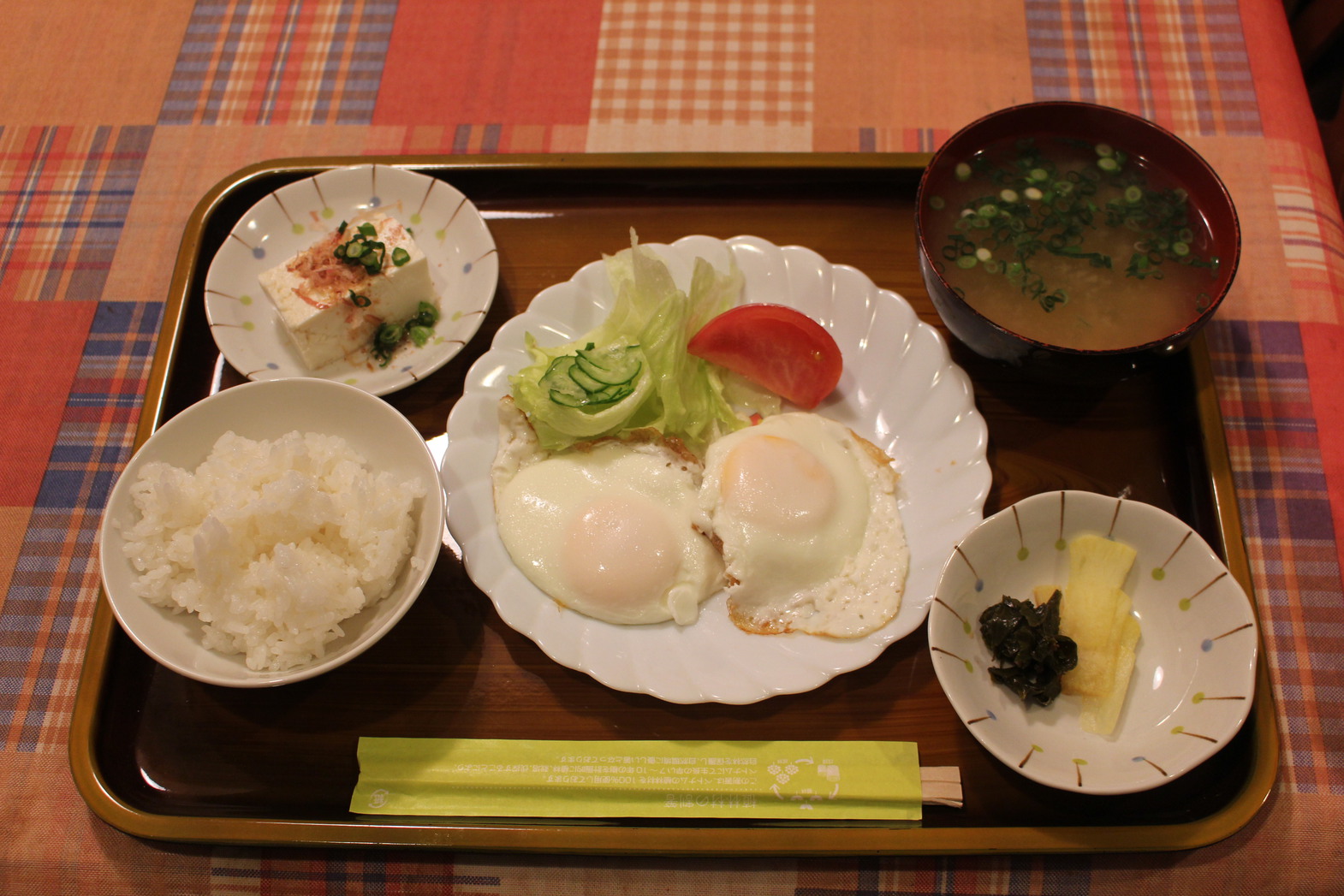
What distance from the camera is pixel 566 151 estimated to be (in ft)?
8.98

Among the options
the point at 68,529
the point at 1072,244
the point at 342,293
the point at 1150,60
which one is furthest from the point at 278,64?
the point at 1150,60

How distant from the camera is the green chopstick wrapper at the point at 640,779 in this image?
1860mm

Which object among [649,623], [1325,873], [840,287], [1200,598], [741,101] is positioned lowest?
[1325,873]

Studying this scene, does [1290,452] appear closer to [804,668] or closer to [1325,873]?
[1325,873]

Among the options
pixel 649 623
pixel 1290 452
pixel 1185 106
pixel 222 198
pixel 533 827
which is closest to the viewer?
pixel 533 827

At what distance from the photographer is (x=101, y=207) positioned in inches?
109

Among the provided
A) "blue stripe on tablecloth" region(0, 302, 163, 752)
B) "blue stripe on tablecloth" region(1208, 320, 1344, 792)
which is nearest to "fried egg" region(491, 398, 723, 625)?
"blue stripe on tablecloth" region(0, 302, 163, 752)

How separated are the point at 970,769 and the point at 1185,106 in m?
2.36

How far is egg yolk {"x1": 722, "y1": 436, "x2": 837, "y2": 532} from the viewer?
6.83 ft

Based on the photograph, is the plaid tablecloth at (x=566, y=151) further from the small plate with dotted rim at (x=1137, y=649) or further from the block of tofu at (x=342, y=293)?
the block of tofu at (x=342, y=293)

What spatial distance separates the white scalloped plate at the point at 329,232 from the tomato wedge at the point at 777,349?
2.24 ft

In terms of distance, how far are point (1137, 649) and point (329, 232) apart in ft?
8.39

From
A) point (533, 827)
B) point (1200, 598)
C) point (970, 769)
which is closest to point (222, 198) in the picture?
point (533, 827)

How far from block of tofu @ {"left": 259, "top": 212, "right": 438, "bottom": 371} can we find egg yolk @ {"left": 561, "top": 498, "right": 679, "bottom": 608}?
35.2 inches
